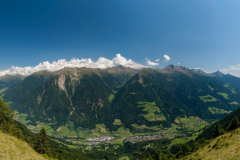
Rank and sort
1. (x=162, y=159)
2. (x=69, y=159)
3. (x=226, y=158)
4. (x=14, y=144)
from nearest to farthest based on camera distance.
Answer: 1. (x=226, y=158)
2. (x=14, y=144)
3. (x=162, y=159)
4. (x=69, y=159)

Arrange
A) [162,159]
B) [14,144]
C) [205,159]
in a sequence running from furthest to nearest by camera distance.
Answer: [162,159] → [14,144] → [205,159]

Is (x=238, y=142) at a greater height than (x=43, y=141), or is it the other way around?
(x=238, y=142)

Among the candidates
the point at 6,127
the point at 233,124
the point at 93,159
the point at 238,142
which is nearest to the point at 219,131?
the point at 233,124

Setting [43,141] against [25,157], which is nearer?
[25,157]

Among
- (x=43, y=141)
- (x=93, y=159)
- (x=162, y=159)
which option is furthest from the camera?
(x=93, y=159)

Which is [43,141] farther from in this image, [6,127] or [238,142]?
[238,142]

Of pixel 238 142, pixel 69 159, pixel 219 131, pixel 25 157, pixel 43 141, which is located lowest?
pixel 69 159

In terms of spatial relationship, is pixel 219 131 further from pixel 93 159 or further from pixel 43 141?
pixel 93 159

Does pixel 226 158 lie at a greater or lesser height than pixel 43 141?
greater

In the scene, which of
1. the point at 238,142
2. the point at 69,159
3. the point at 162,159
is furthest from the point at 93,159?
the point at 238,142
